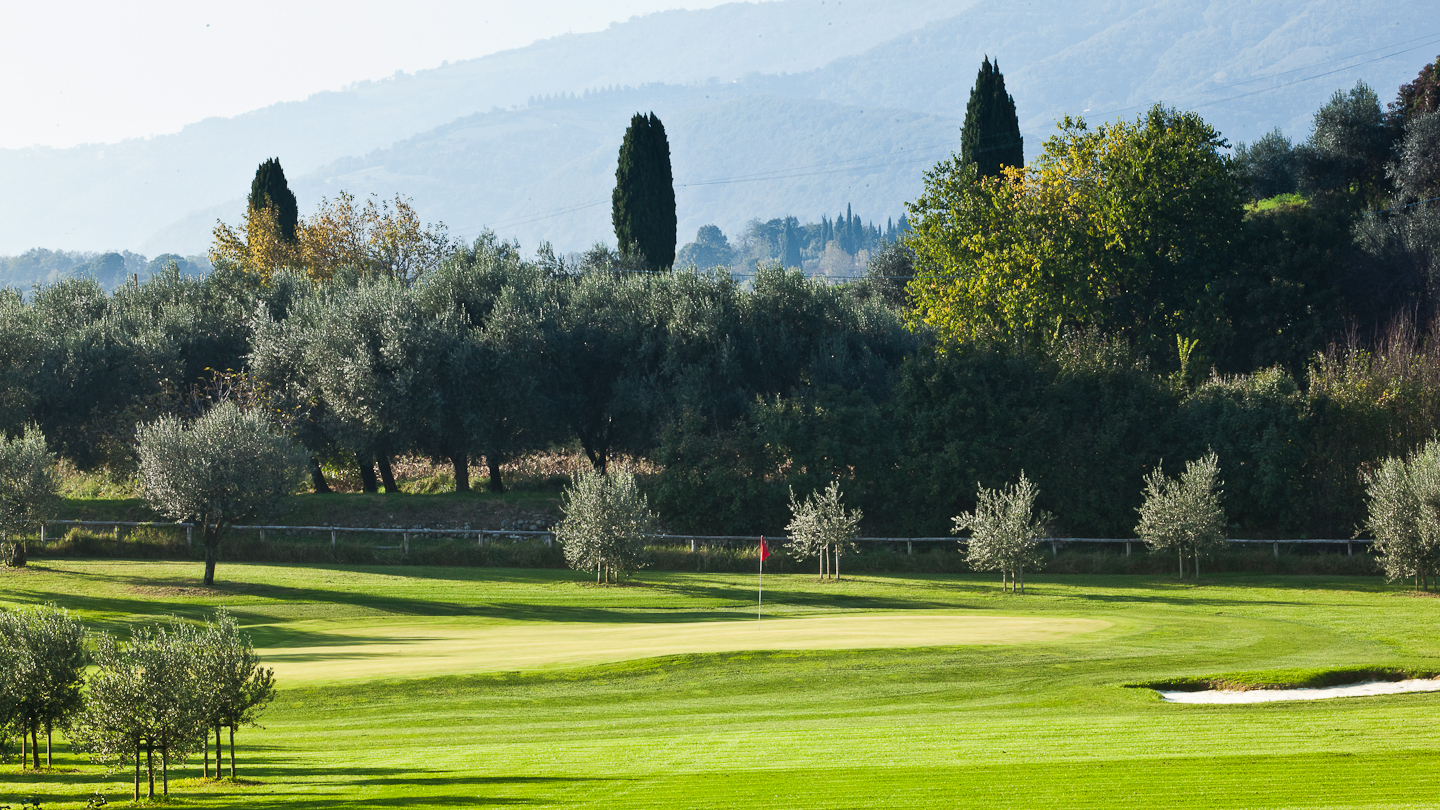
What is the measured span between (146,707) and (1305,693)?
17885 millimetres

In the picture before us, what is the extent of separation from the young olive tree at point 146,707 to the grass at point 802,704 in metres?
0.57

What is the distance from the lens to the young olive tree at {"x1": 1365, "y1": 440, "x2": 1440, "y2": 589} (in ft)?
116

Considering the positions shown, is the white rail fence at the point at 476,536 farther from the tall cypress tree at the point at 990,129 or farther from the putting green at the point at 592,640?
the tall cypress tree at the point at 990,129

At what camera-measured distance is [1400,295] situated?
5519 centimetres

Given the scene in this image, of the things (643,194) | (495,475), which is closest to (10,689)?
(495,475)

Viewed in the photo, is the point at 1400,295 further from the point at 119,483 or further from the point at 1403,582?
the point at 119,483

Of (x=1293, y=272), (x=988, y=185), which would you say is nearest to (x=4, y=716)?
(x=988, y=185)

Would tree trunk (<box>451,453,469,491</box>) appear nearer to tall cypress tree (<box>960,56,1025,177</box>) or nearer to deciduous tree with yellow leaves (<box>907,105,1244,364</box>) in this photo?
deciduous tree with yellow leaves (<box>907,105,1244,364</box>)

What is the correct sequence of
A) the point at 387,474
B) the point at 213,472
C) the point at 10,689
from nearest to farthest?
the point at 10,689
the point at 213,472
the point at 387,474

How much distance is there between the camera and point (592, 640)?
85.3 ft

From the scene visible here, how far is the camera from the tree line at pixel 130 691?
13031 mm

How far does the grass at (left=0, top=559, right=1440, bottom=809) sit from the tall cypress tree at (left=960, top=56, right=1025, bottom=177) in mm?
33400

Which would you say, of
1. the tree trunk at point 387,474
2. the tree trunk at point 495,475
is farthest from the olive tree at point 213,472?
the tree trunk at point 387,474

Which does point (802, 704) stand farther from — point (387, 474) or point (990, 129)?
point (990, 129)
